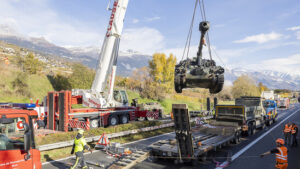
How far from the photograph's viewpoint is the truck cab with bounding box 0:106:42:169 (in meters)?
4.66

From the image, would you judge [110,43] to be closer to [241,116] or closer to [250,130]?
[241,116]

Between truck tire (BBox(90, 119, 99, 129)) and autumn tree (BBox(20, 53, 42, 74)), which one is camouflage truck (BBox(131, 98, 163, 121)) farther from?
autumn tree (BBox(20, 53, 42, 74))

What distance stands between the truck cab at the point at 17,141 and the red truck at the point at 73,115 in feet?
25.2

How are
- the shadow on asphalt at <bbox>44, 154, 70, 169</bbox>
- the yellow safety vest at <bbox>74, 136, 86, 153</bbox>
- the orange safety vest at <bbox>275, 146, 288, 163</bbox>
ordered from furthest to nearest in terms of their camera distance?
the shadow on asphalt at <bbox>44, 154, 70, 169</bbox> < the yellow safety vest at <bbox>74, 136, 86, 153</bbox> < the orange safety vest at <bbox>275, 146, 288, 163</bbox>

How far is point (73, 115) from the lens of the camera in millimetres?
13438

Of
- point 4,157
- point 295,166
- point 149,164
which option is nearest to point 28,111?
point 4,157

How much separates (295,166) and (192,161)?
14.4 feet

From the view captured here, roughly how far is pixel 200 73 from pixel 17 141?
5.99 metres

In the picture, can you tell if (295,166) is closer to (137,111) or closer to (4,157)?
(4,157)

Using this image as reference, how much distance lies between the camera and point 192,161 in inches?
315

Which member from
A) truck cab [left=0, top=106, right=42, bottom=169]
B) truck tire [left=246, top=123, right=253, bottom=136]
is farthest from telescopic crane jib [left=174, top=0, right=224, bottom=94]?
truck tire [left=246, top=123, right=253, bottom=136]

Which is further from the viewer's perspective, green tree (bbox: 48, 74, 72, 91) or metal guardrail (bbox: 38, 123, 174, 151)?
green tree (bbox: 48, 74, 72, 91)

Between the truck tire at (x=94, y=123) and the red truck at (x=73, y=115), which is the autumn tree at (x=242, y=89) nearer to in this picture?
the red truck at (x=73, y=115)

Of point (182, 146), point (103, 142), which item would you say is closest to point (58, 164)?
point (103, 142)
